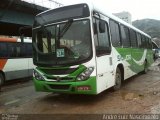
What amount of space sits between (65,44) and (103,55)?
127 cm

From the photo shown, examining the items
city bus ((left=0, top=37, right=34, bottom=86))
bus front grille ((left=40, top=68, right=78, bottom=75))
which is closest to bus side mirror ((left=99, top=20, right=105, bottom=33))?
bus front grille ((left=40, top=68, right=78, bottom=75))

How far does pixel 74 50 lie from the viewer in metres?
7.31

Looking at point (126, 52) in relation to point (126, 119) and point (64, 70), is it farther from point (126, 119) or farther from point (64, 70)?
point (126, 119)

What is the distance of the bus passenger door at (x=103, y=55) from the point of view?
7484mm

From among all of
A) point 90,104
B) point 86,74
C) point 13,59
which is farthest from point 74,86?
point 13,59

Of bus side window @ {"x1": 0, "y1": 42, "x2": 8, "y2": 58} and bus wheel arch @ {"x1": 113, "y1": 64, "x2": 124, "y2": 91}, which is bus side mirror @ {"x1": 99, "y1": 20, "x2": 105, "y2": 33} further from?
bus side window @ {"x1": 0, "y1": 42, "x2": 8, "y2": 58}

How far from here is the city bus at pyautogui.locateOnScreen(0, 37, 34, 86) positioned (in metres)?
13.8

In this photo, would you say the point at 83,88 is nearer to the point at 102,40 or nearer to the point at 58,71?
the point at 58,71

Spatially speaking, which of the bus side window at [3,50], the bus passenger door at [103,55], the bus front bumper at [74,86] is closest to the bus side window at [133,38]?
the bus passenger door at [103,55]

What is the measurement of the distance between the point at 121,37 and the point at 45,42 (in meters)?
3.59

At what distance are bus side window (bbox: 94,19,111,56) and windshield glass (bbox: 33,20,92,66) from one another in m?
0.39

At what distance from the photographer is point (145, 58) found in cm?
1578

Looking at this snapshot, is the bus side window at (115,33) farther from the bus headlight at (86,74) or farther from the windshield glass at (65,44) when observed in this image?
the bus headlight at (86,74)

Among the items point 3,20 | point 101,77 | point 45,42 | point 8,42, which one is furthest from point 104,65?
point 3,20
